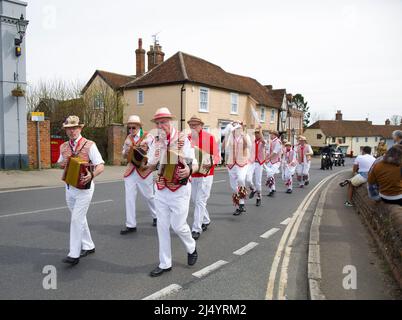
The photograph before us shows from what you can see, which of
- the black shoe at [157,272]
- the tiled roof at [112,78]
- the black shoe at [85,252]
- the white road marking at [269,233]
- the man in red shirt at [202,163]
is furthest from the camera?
the tiled roof at [112,78]

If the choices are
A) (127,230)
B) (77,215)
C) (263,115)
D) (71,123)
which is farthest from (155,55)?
(77,215)

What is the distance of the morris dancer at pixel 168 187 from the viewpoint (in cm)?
424

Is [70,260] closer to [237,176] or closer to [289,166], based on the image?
[237,176]

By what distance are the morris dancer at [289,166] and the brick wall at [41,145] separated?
1148 cm

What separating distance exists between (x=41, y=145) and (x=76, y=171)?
13565 mm

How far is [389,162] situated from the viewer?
5.99 meters

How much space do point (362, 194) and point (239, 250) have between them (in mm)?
4240

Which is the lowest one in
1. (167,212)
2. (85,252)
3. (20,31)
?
(85,252)

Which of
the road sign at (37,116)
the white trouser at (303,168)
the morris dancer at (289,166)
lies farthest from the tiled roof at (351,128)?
the road sign at (37,116)

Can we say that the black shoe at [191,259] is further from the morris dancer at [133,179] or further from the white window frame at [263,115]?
the white window frame at [263,115]

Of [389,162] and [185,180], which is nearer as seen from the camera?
[185,180]

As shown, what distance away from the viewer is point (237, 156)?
298 inches

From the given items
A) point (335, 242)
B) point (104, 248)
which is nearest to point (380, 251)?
point (335, 242)

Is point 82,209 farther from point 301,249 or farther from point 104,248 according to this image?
point 301,249
